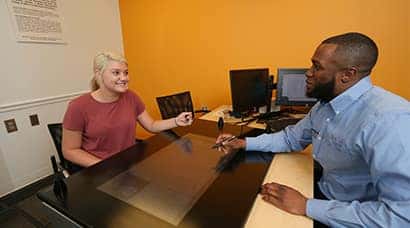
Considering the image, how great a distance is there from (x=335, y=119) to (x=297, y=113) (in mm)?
1234

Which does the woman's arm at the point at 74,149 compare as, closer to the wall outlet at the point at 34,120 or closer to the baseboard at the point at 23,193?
the baseboard at the point at 23,193

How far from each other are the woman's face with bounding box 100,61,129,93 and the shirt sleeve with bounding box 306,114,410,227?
3.87ft

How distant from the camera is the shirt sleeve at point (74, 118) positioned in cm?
139

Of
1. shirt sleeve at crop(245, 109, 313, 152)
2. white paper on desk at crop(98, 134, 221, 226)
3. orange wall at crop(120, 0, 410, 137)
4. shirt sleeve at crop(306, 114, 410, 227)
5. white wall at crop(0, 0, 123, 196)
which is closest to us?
shirt sleeve at crop(306, 114, 410, 227)

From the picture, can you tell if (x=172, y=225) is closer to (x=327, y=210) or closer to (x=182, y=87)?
(x=327, y=210)

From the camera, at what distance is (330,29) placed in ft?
6.74

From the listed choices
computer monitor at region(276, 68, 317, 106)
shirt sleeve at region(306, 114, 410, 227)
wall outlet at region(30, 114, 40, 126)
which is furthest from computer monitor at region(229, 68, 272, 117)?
wall outlet at region(30, 114, 40, 126)

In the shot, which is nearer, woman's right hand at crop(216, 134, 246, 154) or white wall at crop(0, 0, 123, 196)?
woman's right hand at crop(216, 134, 246, 154)

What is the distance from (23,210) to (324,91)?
52.0 inches

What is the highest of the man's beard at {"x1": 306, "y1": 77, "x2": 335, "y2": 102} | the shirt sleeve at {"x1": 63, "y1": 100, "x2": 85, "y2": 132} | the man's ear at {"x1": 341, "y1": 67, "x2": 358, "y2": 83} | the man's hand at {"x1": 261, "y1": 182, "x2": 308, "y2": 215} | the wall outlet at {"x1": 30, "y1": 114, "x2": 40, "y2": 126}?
the man's ear at {"x1": 341, "y1": 67, "x2": 358, "y2": 83}

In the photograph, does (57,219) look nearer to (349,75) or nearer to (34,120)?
(349,75)

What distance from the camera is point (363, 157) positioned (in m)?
0.84

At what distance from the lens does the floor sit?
2.96ft

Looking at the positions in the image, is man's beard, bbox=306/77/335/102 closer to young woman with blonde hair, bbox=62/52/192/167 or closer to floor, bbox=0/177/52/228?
young woman with blonde hair, bbox=62/52/192/167
